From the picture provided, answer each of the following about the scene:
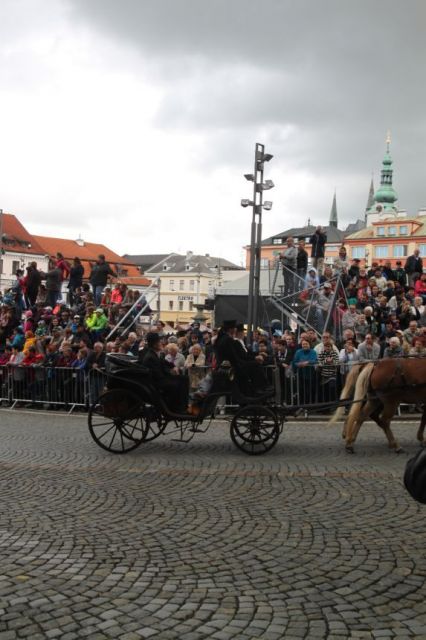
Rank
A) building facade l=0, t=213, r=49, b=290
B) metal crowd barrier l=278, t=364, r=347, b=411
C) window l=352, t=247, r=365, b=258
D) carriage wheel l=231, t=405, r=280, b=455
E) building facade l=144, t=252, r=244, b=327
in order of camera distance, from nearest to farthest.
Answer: carriage wheel l=231, t=405, r=280, b=455 < metal crowd barrier l=278, t=364, r=347, b=411 < building facade l=0, t=213, r=49, b=290 < window l=352, t=247, r=365, b=258 < building facade l=144, t=252, r=244, b=327

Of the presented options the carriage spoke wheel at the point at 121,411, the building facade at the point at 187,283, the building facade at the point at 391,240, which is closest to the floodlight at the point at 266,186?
the carriage spoke wheel at the point at 121,411

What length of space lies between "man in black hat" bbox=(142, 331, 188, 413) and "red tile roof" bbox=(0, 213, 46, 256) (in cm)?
8456

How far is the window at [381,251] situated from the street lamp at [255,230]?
3386 inches

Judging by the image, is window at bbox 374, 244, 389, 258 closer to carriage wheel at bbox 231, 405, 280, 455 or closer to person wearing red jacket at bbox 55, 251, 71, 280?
person wearing red jacket at bbox 55, 251, 71, 280

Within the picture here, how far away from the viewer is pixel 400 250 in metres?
98.8

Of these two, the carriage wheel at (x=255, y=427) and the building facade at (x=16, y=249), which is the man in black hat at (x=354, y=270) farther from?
the building facade at (x=16, y=249)

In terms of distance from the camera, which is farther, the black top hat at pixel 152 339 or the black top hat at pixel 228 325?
the black top hat at pixel 152 339

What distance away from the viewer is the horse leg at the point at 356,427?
994 centimetres

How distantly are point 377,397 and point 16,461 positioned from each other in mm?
5355

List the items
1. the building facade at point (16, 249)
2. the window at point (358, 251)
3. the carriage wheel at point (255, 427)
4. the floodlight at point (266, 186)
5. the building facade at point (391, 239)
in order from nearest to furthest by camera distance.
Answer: the carriage wheel at point (255, 427)
the floodlight at point (266, 186)
the building facade at point (16, 249)
the building facade at point (391, 239)
the window at point (358, 251)

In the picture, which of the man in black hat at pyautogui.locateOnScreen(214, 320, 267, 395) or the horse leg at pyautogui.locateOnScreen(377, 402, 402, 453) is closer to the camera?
the horse leg at pyautogui.locateOnScreen(377, 402, 402, 453)

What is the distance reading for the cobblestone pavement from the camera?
171 inches

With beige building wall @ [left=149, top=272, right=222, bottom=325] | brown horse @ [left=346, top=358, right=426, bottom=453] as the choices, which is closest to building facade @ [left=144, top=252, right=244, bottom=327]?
beige building wall @ [left=149, top=272, right=222, bottom=325]

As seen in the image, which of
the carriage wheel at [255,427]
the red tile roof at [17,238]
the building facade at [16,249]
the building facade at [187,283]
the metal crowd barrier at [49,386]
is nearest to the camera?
the carriage wheel at [255,427]
